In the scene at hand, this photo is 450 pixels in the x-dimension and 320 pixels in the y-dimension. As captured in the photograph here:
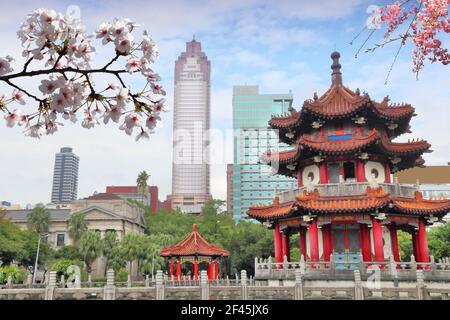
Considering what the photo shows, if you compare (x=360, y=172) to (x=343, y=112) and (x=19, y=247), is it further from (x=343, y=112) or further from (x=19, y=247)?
(x=19, y=247)

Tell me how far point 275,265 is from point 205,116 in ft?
468

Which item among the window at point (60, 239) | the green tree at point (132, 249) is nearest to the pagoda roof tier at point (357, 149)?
the green tree at point (132, 249)

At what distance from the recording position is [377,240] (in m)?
17.7

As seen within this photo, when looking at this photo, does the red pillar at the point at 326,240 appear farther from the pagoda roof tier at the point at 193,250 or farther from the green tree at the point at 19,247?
the green tree at the point at 19,247

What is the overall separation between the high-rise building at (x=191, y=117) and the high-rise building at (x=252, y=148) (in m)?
36.3

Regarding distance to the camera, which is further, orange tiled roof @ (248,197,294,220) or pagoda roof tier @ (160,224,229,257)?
pagoda roof tier @ (160,224,229,257)

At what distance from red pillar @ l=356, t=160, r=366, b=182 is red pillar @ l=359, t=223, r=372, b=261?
2.19 meters

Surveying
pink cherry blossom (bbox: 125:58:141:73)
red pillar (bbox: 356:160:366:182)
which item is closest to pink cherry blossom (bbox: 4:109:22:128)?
pink cherry blossom (bbox: 125:58:141:73)

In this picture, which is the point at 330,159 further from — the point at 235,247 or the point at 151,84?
the point at 235,247

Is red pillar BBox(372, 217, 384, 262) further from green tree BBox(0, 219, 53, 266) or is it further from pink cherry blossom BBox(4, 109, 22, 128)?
Answer: green tree BBox(0, 219, 53, 266)

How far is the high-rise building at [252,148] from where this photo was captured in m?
105

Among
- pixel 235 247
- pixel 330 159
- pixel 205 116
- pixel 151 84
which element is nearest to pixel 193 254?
pixel 330 159

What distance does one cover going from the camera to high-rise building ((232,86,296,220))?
105 m

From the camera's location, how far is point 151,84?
3.50 metres
